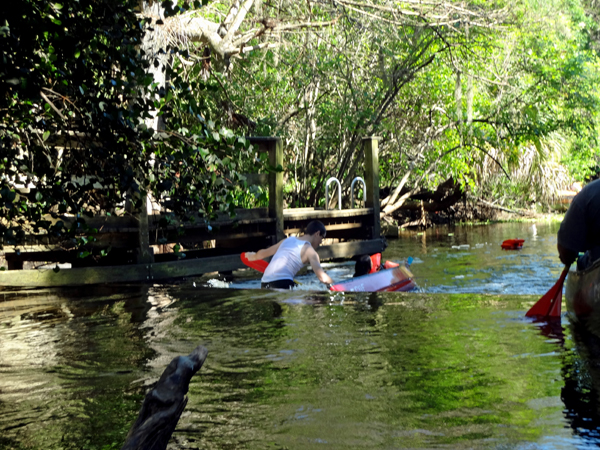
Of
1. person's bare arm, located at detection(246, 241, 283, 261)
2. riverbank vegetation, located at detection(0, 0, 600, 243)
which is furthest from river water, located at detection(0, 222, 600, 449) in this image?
person's bare arm, located at detection(246, 241, 283, 261)

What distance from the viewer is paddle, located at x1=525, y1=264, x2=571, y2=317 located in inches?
311

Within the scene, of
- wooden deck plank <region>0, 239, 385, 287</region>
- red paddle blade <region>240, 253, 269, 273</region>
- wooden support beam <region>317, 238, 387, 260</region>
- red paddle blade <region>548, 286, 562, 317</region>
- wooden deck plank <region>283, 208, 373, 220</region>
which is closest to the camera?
red paddle blade <region>548, 286, 562, 317</region>

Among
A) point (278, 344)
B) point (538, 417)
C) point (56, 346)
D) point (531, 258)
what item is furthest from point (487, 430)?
point (531, 258)

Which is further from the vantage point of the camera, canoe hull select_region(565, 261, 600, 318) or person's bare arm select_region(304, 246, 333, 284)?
person's bare arm select_region(304, 246, 333, 284)

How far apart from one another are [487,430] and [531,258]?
14344 millimetres

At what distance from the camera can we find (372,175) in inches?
650

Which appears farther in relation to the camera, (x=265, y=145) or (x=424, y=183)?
(x=424, y=183)

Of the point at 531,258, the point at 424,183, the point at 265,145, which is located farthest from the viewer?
the point at 424,183

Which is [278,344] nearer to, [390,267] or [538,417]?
[538,417]

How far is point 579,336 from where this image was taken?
23.0 ft

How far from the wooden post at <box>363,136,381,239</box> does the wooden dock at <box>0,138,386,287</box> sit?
0.07ft

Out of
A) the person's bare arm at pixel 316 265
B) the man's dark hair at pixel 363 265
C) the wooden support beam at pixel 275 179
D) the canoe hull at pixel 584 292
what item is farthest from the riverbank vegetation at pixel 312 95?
the canoe hull at pixel 584 292

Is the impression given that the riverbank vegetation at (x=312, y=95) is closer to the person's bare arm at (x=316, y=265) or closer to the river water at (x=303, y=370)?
the river water at (x=303, y=370)

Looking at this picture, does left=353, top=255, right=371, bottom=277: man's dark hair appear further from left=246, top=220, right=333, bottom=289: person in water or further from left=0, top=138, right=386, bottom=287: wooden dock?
left=0, top=138, right=386, bottom=287: wooden dock
